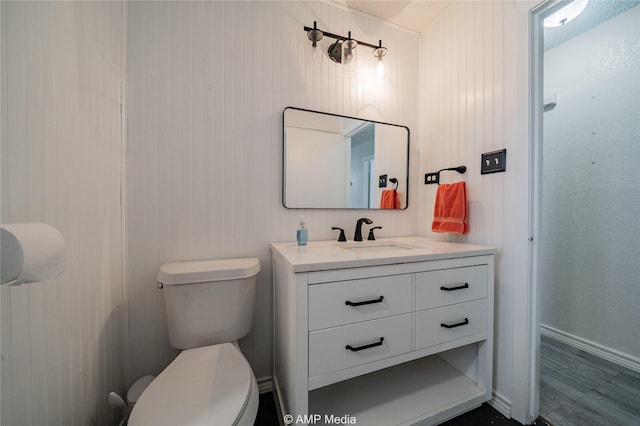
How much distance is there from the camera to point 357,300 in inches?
36.8

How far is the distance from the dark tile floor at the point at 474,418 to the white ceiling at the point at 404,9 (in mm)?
2404

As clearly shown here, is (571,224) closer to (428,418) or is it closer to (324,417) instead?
(428,418)

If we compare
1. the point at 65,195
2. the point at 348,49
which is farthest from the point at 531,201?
Result: the point at 65,195

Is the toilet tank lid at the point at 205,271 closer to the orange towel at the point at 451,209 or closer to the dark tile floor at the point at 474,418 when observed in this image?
the dark tile floor at the point at 474,418

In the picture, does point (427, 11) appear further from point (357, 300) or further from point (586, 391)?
point (586, 391)

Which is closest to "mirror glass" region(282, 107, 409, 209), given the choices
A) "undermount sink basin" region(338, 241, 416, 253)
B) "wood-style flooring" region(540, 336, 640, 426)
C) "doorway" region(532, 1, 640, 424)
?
"undermount sink basin" region(338, 241, 416, 253)

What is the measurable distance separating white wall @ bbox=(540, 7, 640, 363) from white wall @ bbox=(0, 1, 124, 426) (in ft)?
7.35

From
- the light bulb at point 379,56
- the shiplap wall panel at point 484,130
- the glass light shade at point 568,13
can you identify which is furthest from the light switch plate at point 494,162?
the light bulb at point 379,56

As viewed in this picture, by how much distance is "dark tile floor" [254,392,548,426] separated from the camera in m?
1.13

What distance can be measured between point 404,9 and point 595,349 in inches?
107

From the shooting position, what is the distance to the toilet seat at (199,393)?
0.68 m

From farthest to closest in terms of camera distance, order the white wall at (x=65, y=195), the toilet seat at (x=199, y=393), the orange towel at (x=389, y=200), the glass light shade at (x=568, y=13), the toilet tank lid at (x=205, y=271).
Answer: the orange towel at (x=389, y=200)
the glass light shade at (x=568, y=13)
the toilet tank lid at (x=205, y=271)
the toilet seat at (x=199, y=393)
the white wall at (x=65, y=195)

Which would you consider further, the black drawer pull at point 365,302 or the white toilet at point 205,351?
the black drawer pull at point 365,302

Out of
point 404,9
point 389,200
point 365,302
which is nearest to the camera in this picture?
point 365,302
